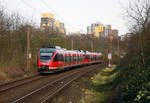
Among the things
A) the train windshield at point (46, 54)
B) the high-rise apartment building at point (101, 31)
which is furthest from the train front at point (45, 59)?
the high-rise apartment building at point (101, 31)

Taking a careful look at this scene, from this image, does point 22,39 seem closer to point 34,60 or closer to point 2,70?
point 34,60

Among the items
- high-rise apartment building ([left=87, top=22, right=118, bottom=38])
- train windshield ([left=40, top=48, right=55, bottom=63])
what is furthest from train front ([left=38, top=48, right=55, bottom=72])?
high-rise apartment building ([left=87, top=22, right=118, bottom=38])

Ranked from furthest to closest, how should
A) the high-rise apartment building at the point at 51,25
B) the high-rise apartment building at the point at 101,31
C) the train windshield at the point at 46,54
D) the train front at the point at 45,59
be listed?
the high-rise apartment building at the point at 101,31
the high-rise apartment building at the point at 51,25
the train windshield at the point at 46,54
the train front at the point at 45,59

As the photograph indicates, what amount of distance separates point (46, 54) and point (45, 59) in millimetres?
553

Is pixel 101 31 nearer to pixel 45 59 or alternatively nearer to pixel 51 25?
pixel 51 25

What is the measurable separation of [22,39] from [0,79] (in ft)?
33.8

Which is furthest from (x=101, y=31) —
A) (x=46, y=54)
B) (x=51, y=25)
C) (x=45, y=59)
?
(x=45, y=59)

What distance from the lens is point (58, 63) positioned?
22672mm

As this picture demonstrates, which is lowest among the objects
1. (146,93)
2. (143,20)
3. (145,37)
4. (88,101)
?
(88,101)

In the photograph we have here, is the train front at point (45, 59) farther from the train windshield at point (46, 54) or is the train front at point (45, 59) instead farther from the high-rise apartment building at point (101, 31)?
the high-rise apartment building at point (101, 31)

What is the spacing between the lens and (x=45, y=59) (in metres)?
21.2

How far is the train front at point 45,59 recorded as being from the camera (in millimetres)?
21059

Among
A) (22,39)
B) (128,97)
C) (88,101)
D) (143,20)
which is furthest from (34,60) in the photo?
(128,97)

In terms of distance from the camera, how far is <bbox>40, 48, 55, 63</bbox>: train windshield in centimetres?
2123
